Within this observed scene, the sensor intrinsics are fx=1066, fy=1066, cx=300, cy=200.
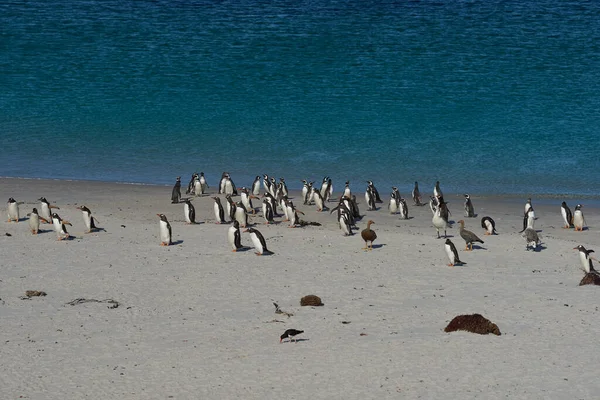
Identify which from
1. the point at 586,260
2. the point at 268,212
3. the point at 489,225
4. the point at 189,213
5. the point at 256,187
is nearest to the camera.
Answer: the point at 586,260

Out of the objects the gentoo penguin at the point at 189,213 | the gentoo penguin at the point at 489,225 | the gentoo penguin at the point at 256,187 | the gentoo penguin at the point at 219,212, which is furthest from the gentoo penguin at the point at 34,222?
the gentoo penguin at the point at 489,225

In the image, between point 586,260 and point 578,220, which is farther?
point 578,220

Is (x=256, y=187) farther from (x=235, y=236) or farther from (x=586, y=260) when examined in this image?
(x=586, y=260)

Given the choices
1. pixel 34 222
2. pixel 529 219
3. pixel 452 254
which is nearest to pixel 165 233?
pixel 34 222

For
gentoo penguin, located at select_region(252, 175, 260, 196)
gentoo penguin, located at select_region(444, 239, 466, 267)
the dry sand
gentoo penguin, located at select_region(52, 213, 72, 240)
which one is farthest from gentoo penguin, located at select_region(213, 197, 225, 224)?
gentoo penguin, located at select_region(444, 239, 466, 267)

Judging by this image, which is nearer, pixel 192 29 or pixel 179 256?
pixel 179 256

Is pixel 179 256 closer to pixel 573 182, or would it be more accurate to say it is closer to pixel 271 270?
pixel 271 270

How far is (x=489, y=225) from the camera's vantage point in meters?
24.2

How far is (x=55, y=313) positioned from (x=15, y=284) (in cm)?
206

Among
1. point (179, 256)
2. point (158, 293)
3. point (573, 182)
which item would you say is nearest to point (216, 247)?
point (179, 256)

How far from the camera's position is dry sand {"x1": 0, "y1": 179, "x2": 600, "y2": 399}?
14.4m

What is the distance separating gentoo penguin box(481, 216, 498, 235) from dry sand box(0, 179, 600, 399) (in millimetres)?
328

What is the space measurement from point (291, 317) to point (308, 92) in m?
30.0

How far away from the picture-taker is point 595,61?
4934 cm
